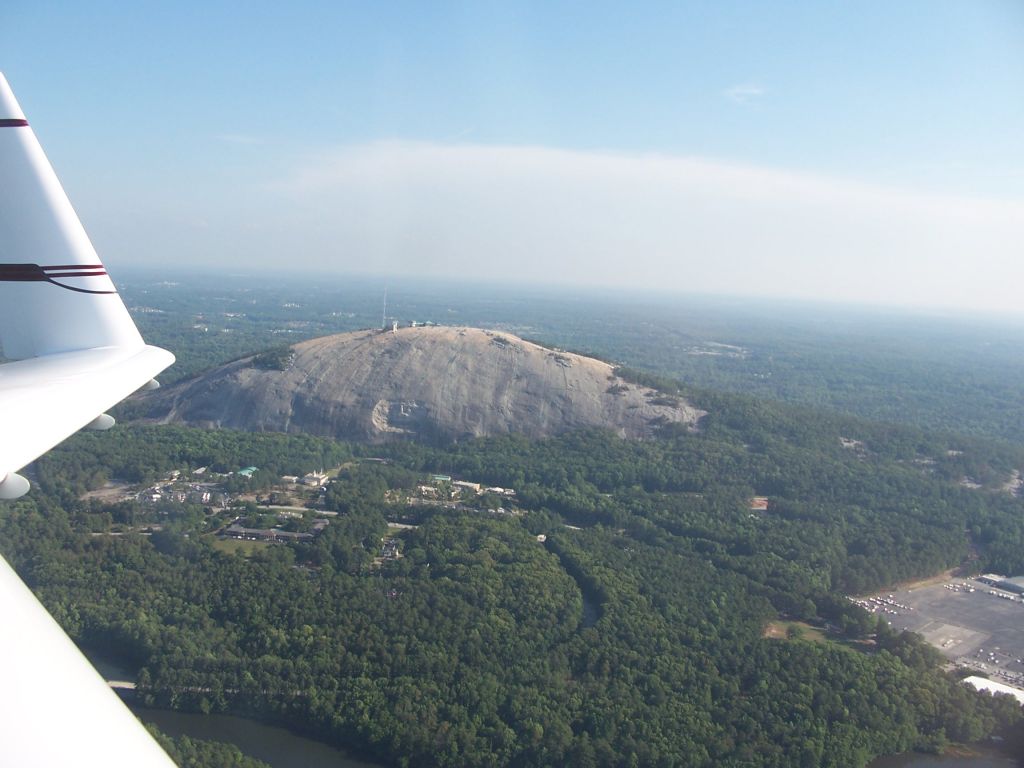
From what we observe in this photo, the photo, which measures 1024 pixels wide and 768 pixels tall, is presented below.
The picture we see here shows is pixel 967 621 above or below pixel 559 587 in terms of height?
below

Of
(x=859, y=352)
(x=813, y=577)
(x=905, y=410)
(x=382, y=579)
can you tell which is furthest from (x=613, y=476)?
(x=859, y=352)

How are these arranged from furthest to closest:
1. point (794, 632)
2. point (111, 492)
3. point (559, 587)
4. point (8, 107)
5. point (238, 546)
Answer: point (111, 492), point (238, 546), point (559, 587), point (794, 632), point (8, 107)

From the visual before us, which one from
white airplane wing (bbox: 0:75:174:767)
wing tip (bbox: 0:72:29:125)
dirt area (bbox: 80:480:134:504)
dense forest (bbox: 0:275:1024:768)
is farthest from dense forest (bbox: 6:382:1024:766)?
wing tip (bbox: 0:72:29:125)

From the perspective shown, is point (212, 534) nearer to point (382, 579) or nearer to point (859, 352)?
point (382, 579)

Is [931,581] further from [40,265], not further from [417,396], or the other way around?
[40,265]

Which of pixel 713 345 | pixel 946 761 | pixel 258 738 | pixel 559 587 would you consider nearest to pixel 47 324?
pixel 258 738

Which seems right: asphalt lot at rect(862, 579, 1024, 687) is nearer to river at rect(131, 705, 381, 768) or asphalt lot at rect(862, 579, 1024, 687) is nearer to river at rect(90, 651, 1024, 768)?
river at rect(90, 651, 1024, 768)
